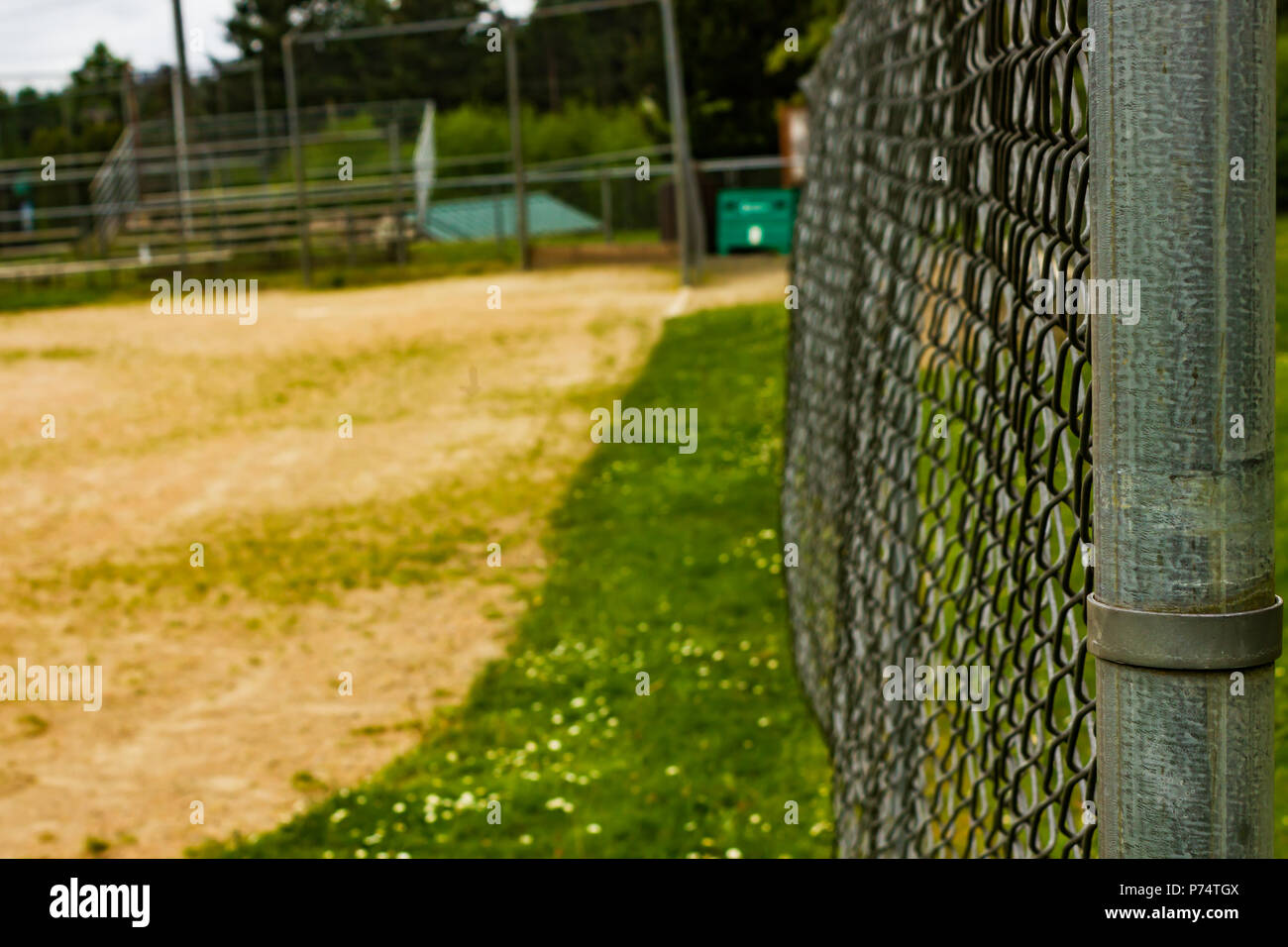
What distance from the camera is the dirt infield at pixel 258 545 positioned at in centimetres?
484

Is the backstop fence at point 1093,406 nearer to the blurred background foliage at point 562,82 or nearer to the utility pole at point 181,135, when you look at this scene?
the blurred background foliage at point 562,82

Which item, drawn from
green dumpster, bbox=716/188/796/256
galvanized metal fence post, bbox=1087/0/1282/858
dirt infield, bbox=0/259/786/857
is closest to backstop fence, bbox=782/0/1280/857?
galvanized metal fence post, bbox=1087/0/1282/858

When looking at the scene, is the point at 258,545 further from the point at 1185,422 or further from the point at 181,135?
the point at 181,135

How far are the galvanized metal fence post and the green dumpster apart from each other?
21.0 meters

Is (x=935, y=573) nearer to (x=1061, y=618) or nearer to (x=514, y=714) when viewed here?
(x=1061, y=618)

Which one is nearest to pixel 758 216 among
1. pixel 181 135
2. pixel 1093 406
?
pixel 181 135

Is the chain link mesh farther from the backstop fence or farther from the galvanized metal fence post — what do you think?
the galvanized metal fence post

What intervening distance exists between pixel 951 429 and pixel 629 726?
5.84ft

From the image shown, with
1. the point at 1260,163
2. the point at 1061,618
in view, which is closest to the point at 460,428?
the point at 1061,618

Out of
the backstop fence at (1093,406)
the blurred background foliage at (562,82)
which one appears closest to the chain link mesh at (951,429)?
the backstop fence at (1093,406)

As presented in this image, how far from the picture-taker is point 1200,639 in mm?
935

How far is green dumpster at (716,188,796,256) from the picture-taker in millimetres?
21797
